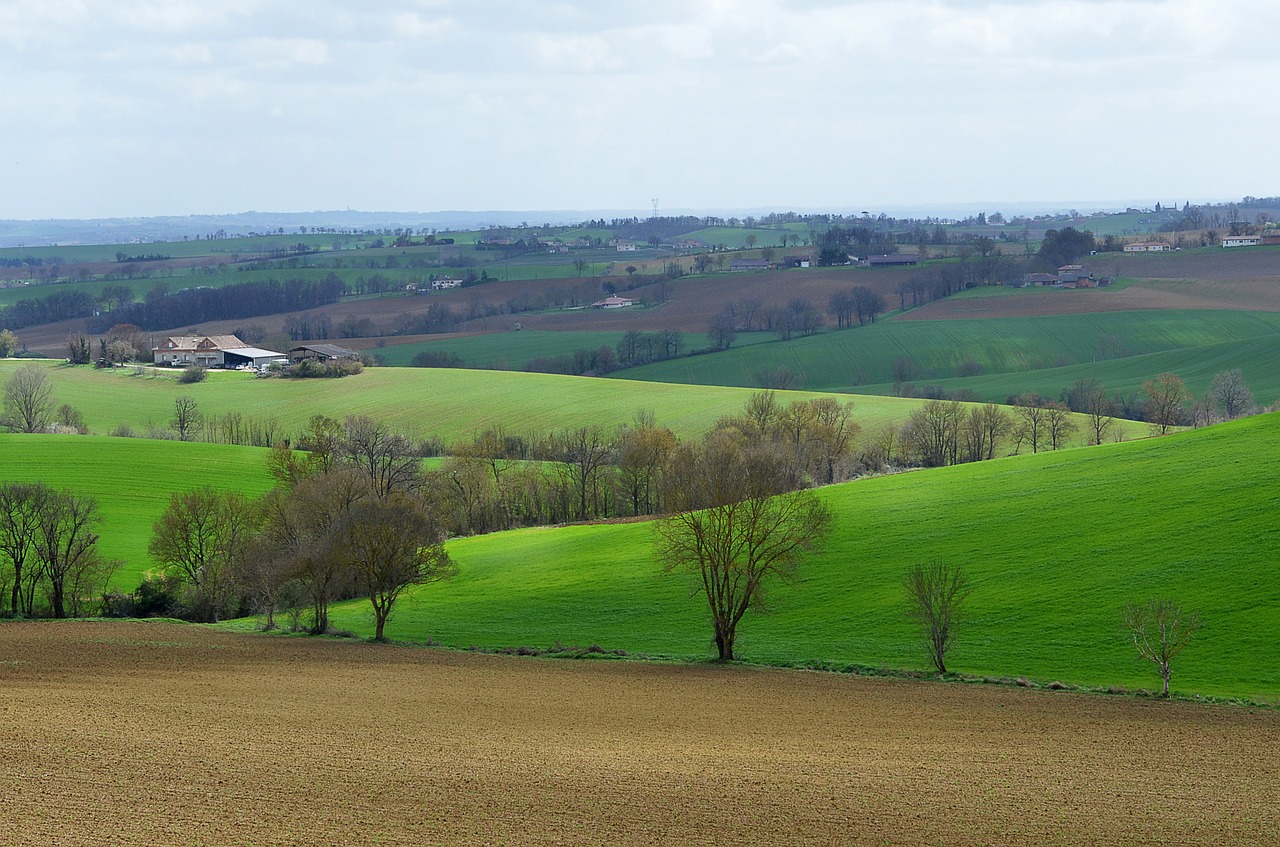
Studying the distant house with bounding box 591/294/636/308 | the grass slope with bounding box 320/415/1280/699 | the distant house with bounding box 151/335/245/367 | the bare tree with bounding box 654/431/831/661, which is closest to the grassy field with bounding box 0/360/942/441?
the distant house with bounding box 151/335/245/367

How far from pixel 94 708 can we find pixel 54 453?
5828 cm

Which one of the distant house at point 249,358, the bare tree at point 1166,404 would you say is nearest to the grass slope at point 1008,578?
the bare tree at point 1166,404

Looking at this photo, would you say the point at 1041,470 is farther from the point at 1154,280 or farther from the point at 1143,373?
the point at 1154,280

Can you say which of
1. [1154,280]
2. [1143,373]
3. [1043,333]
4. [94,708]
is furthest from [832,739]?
[1154,280]

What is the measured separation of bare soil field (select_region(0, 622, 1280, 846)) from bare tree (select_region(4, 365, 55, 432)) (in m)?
74.4

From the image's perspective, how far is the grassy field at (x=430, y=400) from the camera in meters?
105

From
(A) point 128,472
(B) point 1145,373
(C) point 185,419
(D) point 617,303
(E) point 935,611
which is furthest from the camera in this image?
(D) point 617,303

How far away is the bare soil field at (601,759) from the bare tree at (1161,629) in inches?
84.5

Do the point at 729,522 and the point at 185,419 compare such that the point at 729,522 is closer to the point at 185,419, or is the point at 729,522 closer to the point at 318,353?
the point at 185,419

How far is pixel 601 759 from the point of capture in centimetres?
2658

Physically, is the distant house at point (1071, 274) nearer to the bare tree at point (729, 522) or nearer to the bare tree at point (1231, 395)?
the bare tree at point (1231, 395)

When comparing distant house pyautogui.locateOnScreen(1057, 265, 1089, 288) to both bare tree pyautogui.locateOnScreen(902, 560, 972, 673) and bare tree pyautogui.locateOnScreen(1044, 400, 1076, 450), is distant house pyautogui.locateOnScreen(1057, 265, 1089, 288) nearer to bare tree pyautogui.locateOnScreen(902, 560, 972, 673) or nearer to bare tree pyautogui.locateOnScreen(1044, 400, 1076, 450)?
bare tree pyautogui.locateOnScreen(1044, 400, 1076, 450)

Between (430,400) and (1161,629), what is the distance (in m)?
89.3

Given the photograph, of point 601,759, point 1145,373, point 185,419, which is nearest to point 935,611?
point 601,759
